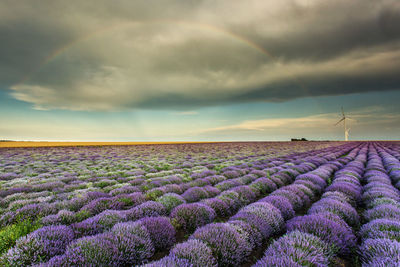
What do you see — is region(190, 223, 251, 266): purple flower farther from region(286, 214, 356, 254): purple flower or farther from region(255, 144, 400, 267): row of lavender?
region(286, 214, 356, 254): purple flower

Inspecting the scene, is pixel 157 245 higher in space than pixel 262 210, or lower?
lower

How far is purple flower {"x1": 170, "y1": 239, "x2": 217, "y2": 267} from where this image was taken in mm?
3364

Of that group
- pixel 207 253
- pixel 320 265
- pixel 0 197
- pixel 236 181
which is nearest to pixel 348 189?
pixel 236 181

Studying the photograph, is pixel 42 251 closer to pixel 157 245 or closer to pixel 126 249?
pixel 126 249

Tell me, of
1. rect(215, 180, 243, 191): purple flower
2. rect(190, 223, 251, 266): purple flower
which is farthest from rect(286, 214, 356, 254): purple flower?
rect(215, 180, 243, 191): purple flower

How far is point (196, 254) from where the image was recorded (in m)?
3.51

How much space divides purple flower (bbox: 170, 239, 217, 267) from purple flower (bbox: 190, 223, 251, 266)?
208 millimetres

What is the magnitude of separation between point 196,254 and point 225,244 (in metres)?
0.71

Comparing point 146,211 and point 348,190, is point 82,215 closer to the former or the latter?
point 146,211

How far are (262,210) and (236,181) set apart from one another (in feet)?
16.2

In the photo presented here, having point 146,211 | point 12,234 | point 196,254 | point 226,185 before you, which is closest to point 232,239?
point 196,254

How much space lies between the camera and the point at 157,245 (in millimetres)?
4469

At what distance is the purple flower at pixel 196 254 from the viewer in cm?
336

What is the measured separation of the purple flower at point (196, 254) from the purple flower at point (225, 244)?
21cm
